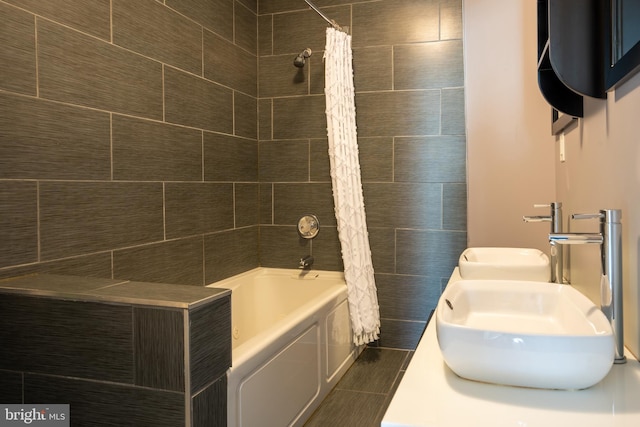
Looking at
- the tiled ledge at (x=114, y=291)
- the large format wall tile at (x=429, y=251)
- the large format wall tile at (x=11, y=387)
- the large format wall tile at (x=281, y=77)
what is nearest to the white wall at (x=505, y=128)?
the large format wall tile at (x=429, y=251)

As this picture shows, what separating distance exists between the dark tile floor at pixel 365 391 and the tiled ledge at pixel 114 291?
3.96 ft

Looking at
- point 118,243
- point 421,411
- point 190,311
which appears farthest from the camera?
point 118,243

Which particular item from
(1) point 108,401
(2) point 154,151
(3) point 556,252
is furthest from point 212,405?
(2) point 154,151

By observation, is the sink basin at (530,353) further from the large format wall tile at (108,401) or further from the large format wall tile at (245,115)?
the large format wall tile at (245,115)

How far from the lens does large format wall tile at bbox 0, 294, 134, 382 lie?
140cm

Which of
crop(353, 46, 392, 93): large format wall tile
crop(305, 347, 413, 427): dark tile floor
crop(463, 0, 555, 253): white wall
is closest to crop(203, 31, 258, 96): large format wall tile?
crop(353, 46, 392, 93): large format wall tile

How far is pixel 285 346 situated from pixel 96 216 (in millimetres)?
949

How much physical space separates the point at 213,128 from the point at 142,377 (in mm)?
1761

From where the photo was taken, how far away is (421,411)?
883 mm

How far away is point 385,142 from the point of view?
10.3ft

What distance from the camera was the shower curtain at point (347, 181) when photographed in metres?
2.88

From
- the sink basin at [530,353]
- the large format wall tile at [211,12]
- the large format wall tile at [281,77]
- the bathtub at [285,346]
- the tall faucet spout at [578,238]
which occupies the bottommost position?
the bathtub at [285,346]

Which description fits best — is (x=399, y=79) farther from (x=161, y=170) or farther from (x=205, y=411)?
(x=205, y=411)

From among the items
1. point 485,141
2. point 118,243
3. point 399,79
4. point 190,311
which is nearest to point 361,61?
point 399,79
